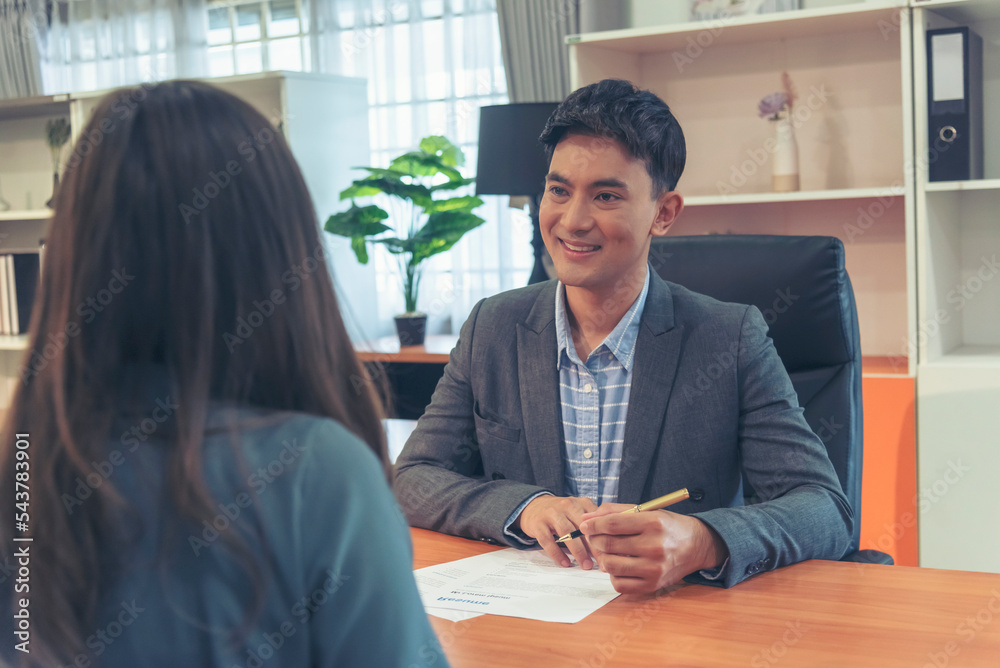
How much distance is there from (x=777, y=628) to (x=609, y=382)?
0.61 metres

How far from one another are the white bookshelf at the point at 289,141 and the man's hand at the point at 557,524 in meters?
2.19

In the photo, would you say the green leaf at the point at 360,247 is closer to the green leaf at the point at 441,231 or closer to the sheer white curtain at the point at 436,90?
the green leaf at the point at 441,231

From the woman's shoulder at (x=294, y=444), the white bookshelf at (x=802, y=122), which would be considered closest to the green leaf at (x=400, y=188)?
the white bookshelf at (x=802, y=122)

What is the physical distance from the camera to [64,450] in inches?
22.1

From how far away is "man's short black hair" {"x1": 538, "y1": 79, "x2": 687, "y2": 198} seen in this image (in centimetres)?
148

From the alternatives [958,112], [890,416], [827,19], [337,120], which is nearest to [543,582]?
[890,416]

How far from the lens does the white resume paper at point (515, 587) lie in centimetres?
103

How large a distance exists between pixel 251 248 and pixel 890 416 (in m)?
2.17

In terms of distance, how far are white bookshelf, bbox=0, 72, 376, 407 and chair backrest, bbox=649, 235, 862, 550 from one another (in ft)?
6.24

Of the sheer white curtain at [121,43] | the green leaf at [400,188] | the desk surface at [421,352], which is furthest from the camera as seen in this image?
the sheer white curtain at [121,43]

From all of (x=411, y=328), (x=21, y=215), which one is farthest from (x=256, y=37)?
(x=411, y=328)

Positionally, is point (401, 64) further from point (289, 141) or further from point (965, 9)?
point (965, 9)

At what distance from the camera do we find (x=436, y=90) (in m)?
4.01

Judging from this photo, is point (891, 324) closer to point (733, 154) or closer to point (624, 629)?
point (733, 154)
